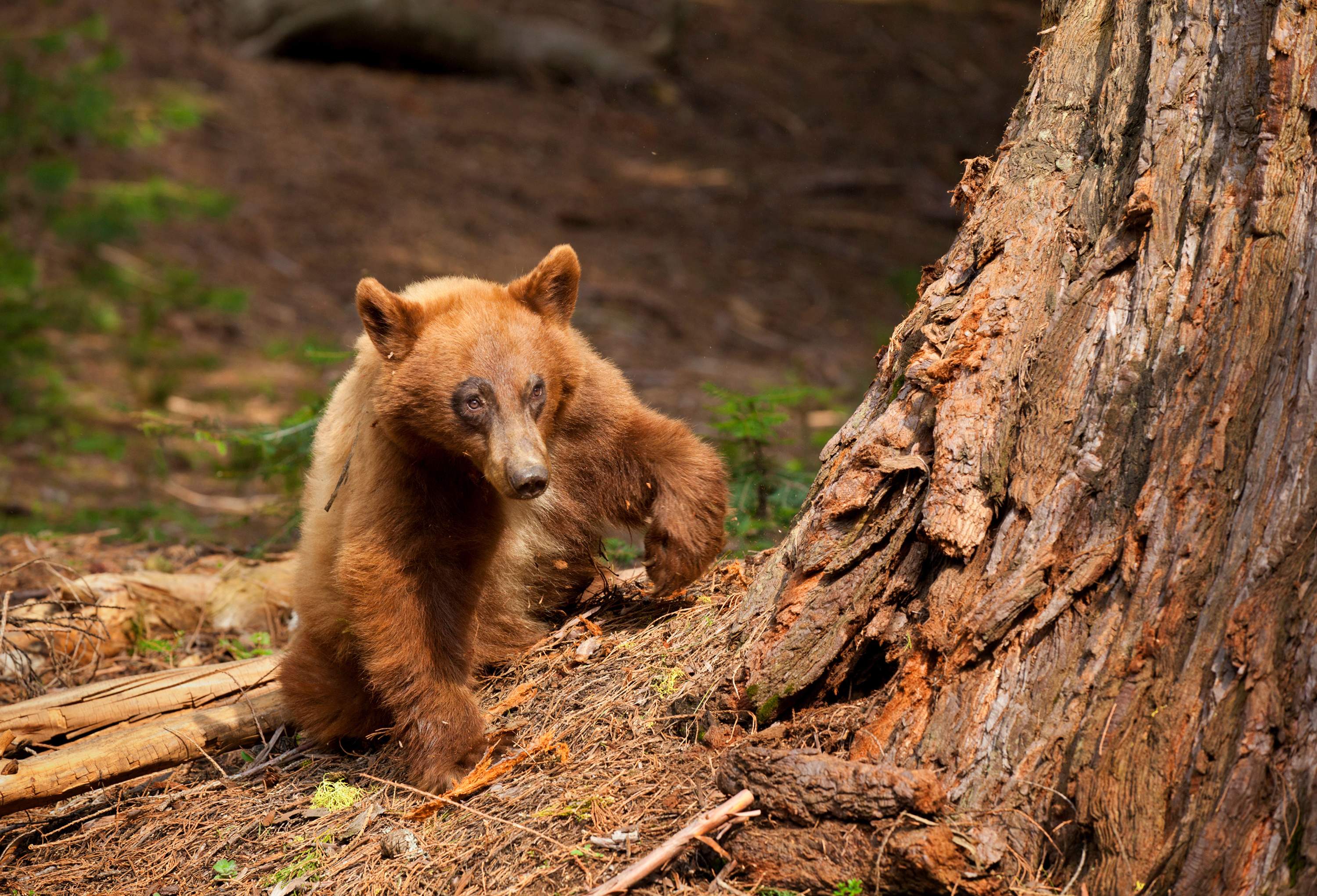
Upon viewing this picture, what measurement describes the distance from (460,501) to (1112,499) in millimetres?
2099

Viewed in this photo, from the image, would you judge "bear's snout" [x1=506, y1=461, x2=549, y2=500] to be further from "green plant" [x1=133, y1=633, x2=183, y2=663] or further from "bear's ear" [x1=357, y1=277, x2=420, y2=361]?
"green plant" [x1=133, y1=633, x2=183, y2=663]

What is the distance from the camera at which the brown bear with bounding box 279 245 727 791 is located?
3.46 metres

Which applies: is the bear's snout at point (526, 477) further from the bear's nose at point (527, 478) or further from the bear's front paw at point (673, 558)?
the bear's front paw at point (673, 558)

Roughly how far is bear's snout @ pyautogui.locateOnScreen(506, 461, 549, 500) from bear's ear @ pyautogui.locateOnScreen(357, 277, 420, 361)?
0.66 metres

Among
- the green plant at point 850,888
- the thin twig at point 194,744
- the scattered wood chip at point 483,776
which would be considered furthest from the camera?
the thin twig at point 194,744

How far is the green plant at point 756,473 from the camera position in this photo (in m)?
4.85

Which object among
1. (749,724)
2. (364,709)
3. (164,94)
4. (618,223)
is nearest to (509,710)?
(364,709)

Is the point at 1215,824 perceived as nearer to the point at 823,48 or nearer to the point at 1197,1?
the point at 1197,1

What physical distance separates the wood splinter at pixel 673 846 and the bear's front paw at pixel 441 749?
3.27 ft

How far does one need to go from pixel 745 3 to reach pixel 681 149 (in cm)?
442

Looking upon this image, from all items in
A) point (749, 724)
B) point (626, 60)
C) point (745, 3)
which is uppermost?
point (745, 3)

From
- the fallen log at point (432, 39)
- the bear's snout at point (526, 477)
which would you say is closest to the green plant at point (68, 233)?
the fallen log at point (432, 39)

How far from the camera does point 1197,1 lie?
2732mm

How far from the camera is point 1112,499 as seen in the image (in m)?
2.49
